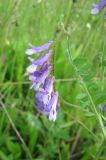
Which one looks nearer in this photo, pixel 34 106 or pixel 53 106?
pixel 53 106

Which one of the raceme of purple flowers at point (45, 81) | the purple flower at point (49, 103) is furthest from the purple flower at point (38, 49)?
the purple flower at point (49, 103)

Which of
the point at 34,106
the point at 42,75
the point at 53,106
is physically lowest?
the point at 34,106

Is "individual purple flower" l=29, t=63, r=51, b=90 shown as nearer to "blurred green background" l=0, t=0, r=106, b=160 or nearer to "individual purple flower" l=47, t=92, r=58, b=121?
"individual purple flower" l=47, t=92, r=58, b=121

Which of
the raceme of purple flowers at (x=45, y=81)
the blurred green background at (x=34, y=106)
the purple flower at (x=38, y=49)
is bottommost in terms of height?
the blurred green background at (x=34, y=106)

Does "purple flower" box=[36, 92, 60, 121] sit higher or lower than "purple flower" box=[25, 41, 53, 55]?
lower

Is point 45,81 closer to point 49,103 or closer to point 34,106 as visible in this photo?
point 49,103

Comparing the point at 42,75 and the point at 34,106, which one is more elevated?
the point at 42,75

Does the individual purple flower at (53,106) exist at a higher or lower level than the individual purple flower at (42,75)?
lower

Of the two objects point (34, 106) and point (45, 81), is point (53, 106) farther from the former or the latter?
point (34, 106)

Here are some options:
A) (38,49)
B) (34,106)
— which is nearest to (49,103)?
(38,49)

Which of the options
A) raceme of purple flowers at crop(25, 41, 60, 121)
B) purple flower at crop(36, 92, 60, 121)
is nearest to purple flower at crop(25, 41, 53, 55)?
raceme of purple flowers at crop(25, 41, 60, 121)

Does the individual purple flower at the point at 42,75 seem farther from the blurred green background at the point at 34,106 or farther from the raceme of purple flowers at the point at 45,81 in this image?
the blurred green background at the point at 34,106
